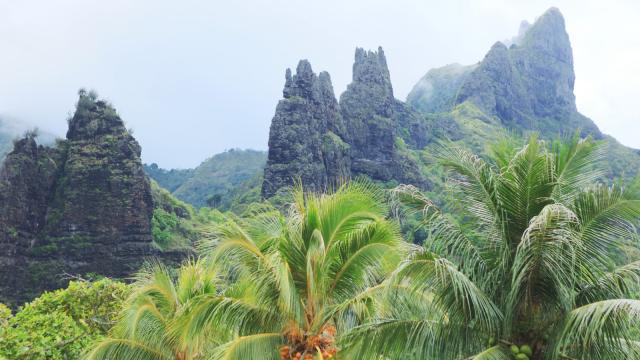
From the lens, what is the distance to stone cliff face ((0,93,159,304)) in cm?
5675

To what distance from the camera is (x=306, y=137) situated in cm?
8869

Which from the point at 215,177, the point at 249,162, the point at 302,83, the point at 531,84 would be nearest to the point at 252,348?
the point at 302,83

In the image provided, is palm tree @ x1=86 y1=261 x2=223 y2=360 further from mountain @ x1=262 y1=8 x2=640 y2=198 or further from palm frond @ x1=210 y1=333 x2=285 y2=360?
mountain @ x1=262 y1=8 x2=640 y2=198

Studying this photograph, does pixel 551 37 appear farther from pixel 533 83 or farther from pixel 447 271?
pixel 447 271

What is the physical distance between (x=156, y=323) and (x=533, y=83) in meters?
165

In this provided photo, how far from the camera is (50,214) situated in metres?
60.4

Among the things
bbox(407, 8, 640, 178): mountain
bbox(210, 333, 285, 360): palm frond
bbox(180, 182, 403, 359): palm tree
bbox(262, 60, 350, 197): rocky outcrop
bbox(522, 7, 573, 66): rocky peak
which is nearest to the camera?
bbox(210, 333, 285, 360): palm frond

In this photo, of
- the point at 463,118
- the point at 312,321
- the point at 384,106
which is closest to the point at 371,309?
the point at 312,321

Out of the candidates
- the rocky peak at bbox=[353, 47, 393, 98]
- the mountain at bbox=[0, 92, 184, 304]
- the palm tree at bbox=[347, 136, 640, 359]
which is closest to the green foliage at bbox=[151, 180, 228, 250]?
the mountain at bbox=[0, 92, 184, 304]

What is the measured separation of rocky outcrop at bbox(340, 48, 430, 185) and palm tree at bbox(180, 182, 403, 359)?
85.1 metres

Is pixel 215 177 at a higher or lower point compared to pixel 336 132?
lower

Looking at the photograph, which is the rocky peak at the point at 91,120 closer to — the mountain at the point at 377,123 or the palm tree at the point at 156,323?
the mountain at the point at 377,123

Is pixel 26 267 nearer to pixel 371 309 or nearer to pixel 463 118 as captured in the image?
pixel 371 309

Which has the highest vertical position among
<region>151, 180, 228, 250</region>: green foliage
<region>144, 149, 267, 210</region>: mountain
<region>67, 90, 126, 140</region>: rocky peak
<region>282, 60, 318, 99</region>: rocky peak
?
<region>282, 60, 318, 99</region>: rocky peak
